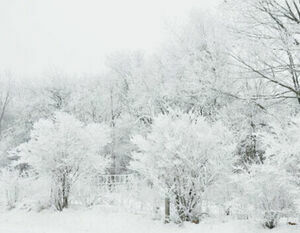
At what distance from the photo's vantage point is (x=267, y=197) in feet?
22.3

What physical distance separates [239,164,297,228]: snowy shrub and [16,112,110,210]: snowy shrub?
6131 mm

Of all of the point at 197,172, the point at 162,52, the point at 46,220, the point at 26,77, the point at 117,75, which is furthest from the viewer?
the point at 26,77

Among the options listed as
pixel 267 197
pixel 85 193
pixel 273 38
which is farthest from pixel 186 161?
pixel 85 193

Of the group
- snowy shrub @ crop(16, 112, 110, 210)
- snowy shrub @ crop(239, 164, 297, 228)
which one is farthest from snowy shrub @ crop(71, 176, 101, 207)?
snowy shrub @ crop(239, 164, 297, 228)

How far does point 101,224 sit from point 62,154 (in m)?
3.37

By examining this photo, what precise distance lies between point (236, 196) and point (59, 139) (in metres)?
6.45

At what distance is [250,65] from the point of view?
657 cm

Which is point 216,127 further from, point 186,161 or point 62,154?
point 62,154

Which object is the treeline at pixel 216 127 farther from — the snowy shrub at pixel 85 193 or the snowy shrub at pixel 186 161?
the snowy shrub at pixel 85 193

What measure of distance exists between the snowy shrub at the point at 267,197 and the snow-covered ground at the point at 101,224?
29 cm

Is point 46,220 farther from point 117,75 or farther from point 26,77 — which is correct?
point 26,77

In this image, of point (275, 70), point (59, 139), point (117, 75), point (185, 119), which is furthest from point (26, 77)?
point (275, 70)

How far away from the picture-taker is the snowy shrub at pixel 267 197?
21.7ft

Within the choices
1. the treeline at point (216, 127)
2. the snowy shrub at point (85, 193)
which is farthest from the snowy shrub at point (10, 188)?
the snowy shrub at point (85, 193)
